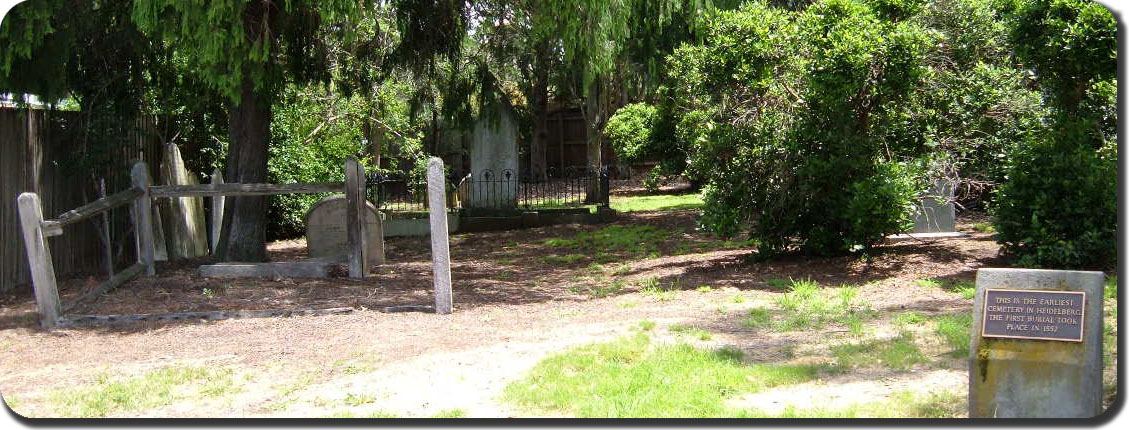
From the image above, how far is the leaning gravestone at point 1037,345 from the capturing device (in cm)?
461

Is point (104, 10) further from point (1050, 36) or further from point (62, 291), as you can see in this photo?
point (1050, 36)

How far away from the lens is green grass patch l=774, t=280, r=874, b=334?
695 centimetres

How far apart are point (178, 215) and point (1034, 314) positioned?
10.7 m

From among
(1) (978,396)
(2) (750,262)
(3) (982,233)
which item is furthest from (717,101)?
(1) (978,396)

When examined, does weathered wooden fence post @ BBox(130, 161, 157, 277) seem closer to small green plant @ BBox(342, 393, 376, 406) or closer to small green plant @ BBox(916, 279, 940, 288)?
small green plant @ BBox(342, 393, 376, 406)

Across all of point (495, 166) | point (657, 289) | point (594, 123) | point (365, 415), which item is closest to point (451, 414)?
point (365, 415)

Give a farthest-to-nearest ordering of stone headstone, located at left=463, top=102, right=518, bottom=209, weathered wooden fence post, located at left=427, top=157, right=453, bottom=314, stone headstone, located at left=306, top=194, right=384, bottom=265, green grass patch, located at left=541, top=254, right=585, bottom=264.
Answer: stone headstone, located at left=463, top=102, right=518, bottom=209 → green grass patch, located at left=541, top=254, right=585, bottom=264 → stone headstone, located at left=306, top=194, right=384, bottom=265 → weathered wooden fence post, located at left=427, top=157, right=453, bottom=314

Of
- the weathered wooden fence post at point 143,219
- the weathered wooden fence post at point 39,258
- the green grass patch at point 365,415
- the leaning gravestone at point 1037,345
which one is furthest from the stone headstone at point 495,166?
the leaning gravestone at point 1037,345

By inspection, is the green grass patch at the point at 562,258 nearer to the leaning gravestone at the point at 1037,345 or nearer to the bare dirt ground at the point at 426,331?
the bare dirt ground at the point at 426,331

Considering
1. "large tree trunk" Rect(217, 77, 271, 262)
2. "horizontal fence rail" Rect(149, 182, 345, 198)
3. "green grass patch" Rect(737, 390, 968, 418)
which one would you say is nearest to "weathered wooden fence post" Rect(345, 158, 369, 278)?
"horizontal fence rail" Rect(149, 182, 345, 198)

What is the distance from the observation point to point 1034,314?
4684 mm

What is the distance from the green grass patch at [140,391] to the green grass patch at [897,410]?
327 centimetres

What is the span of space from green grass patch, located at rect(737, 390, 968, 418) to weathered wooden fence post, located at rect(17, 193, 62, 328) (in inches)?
227

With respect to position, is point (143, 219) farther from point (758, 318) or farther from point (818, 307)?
point (818, 307)
